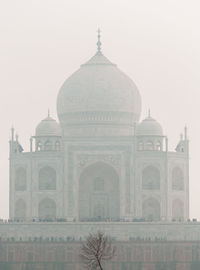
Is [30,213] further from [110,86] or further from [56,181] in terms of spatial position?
[110,86]

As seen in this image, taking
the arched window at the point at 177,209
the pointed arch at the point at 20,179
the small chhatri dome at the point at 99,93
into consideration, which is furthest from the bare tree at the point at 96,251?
the small chhatri dome at the point at 99,93

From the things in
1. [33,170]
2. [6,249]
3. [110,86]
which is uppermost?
[110,86]

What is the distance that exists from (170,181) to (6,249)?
18.3 m

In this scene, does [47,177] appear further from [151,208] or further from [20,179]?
[151,208]

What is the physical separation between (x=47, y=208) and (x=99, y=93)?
10635 millimetres

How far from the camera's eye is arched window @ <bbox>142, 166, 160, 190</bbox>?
88.0m

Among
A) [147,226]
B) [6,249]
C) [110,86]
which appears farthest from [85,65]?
[6,249]

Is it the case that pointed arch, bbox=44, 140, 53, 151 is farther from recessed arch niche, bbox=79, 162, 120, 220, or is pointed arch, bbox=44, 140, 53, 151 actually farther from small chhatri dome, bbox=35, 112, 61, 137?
recessed arch niche, bbox=79, 162, 120, 220

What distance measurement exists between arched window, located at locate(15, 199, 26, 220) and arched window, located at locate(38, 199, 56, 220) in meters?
1.40

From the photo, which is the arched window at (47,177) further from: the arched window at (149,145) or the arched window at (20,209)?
the arched window at (149,145)

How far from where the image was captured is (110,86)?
3642 inches

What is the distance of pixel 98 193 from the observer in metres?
89.0

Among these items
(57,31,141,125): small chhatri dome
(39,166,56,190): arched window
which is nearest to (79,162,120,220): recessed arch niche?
(39,166,56,190): arched window

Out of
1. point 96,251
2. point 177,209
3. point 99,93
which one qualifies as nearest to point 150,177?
point 177,209
